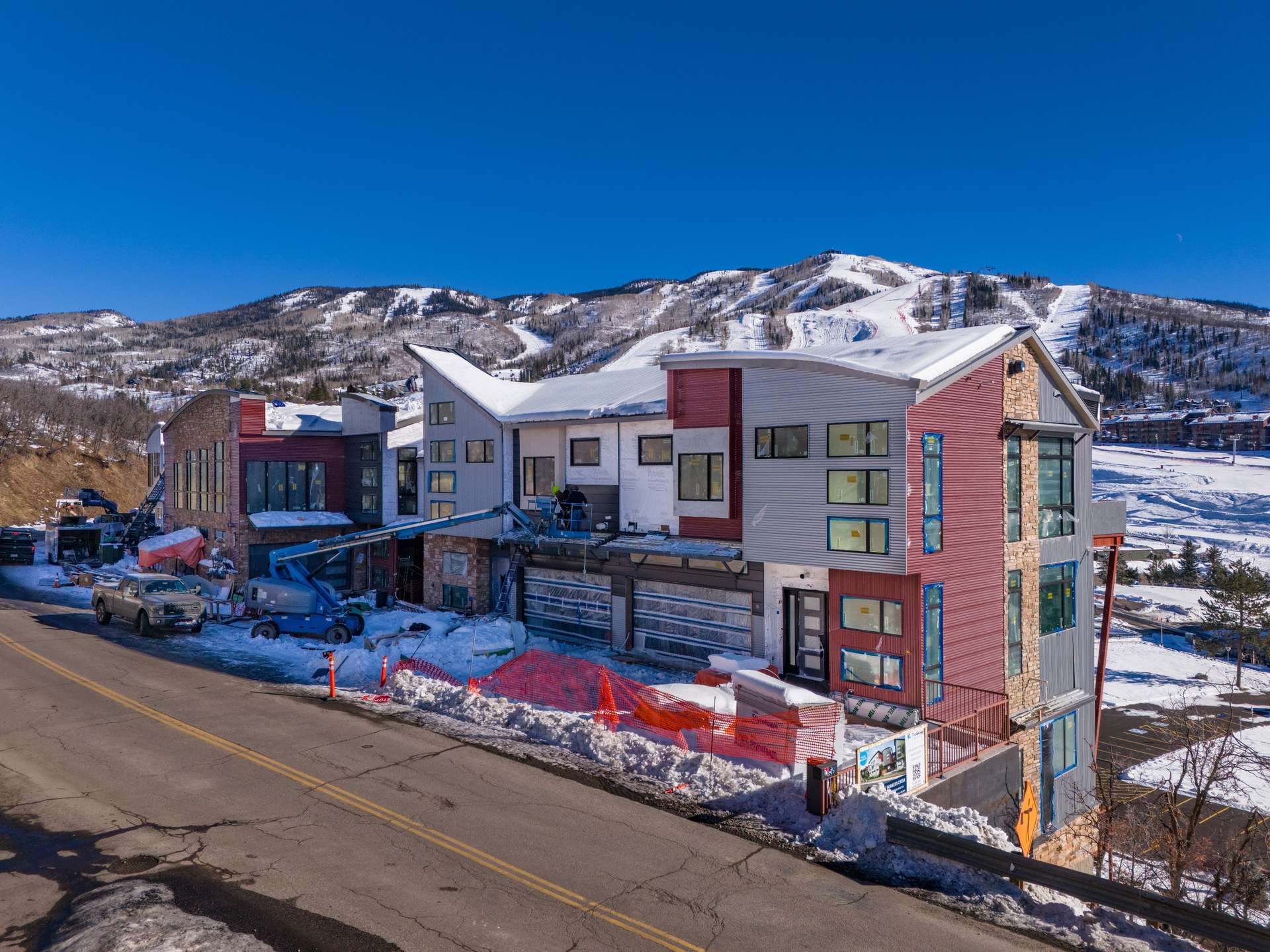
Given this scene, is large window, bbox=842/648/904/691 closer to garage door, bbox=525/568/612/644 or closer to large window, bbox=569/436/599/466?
garage door, bbox=525/568/612/644

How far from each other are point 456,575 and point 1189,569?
265 feet

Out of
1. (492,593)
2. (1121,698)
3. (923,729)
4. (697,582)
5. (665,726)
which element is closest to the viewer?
(923,729)

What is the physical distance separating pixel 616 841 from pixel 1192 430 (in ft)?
668

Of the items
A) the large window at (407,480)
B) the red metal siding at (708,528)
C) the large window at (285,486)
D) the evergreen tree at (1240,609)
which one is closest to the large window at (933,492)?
the red metal siding at (708,528)

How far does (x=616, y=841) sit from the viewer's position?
1288 centimetres

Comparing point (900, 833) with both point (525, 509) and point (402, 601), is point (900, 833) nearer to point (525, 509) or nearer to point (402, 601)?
point (525, 509)

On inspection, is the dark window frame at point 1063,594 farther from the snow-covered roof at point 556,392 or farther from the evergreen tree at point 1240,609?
the evergreen tree at point 1240,609

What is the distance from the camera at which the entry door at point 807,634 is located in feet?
75.8

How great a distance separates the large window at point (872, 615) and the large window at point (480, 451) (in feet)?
55.7

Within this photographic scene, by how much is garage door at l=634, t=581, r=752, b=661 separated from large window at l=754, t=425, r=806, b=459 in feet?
15.4

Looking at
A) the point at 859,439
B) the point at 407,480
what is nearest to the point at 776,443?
the point at 859,439

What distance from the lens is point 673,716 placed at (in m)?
18.5

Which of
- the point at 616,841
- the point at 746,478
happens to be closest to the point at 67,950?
the point at 616,841

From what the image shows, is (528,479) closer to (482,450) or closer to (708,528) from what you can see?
(482,450)
